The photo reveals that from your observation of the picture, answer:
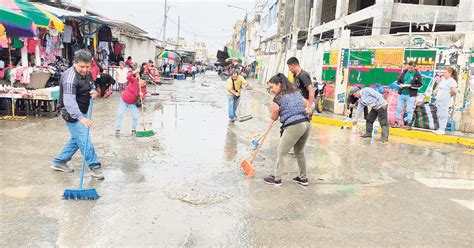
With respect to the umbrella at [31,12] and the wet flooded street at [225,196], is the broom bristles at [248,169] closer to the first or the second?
the wet flooded street at [225,196]

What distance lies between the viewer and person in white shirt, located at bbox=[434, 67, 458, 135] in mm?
10008

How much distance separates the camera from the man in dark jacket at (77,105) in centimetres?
530

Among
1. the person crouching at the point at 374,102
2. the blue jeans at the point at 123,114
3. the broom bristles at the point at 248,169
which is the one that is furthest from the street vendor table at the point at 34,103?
the person crouching at the point at 374,102

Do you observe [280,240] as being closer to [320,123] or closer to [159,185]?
[159,185]

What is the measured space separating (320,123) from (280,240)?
28.9ft

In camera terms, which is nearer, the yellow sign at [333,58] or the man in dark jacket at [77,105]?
the man in dark jacket at [77,105]

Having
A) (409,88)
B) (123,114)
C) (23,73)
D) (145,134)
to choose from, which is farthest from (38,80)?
(409,88)

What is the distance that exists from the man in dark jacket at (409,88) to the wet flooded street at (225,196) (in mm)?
2018

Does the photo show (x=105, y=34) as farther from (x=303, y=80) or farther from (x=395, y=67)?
(x=303, y=80)

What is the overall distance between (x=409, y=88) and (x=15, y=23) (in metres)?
9.81

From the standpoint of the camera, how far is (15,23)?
9445 mm

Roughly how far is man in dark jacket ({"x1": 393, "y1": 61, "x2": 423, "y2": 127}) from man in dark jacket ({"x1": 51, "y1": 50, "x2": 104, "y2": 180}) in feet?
26.2

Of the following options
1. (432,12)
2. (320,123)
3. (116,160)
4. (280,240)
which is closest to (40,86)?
(116,160)

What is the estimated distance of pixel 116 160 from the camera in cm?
673
